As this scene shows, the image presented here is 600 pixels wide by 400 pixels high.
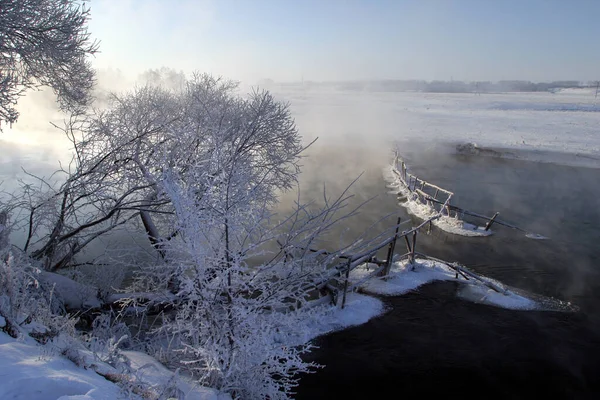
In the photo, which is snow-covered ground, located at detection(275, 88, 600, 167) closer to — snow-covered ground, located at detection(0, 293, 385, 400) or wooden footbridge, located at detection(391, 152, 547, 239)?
wooden footbridge, located at detection(391, 152, 547, 239)

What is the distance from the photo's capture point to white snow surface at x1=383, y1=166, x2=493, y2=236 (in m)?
18.3

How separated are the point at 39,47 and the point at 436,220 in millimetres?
17181

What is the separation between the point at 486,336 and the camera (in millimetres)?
10117

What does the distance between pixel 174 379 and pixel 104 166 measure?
23.7 ft

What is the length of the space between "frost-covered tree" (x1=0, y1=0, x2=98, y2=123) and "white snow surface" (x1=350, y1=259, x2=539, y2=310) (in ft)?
32.1

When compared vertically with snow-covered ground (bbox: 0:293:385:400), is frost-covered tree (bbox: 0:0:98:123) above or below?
above


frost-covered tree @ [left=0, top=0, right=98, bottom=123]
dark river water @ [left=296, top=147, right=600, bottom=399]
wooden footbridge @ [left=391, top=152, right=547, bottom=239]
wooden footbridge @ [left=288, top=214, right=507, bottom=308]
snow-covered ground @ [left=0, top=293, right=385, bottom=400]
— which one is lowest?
dark river water @ [left=296, top=147, right=600, bottom=399]

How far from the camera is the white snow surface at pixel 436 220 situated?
1830 cm

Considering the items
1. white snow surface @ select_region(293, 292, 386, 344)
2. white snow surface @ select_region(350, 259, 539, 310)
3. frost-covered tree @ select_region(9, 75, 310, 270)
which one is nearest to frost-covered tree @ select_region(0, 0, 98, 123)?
frost-covered tree @ select_region(9, 75, 310, 270)

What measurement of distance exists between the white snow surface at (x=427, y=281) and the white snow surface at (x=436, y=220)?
482 cm

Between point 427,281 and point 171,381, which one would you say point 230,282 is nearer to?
point 171,381

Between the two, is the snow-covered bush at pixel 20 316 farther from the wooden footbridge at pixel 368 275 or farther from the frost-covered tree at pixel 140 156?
the wooden footbridge at pixel 368 275

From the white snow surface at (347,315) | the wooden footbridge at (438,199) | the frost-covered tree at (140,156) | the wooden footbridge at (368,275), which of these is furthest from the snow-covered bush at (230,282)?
the wooden footbridge at (438,199)

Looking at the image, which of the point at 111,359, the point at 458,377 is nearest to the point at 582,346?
the point at 458,377
